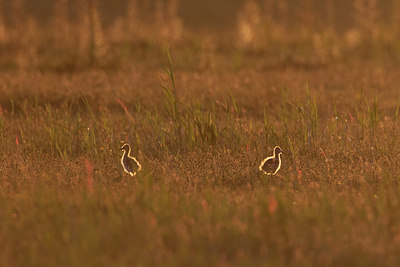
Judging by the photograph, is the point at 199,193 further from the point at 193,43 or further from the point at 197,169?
the point at 193,43

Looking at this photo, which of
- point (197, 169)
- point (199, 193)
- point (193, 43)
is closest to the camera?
point (199, 193)

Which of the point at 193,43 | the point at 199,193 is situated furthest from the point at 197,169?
the point at 193,43

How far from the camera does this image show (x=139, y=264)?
121 inches

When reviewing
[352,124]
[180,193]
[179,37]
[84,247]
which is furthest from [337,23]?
[84,247]

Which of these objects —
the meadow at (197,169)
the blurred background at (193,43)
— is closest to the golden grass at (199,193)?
the meadow at (197,169)

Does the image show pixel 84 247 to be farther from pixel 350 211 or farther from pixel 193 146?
pixel 193 146

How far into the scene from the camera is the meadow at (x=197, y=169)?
3.39 m

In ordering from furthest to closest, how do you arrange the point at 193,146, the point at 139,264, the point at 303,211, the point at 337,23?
the point at 337,23
the point at 193,146
the point at 303,211
the point at 139,264

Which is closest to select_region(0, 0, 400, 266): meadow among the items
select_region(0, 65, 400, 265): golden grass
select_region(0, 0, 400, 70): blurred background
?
select_region(0, 65, 400, 265): golden grass

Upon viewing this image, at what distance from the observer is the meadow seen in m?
3.39

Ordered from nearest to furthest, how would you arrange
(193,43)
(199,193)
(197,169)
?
1. (199,193)
2. (197,169)
3. (193,43)

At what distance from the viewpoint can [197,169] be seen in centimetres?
500

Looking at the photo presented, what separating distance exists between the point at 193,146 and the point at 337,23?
14.6m

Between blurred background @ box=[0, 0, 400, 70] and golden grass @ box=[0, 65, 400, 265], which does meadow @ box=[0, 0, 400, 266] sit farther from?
blurred background @ box=[0, 0, 400, 70]
